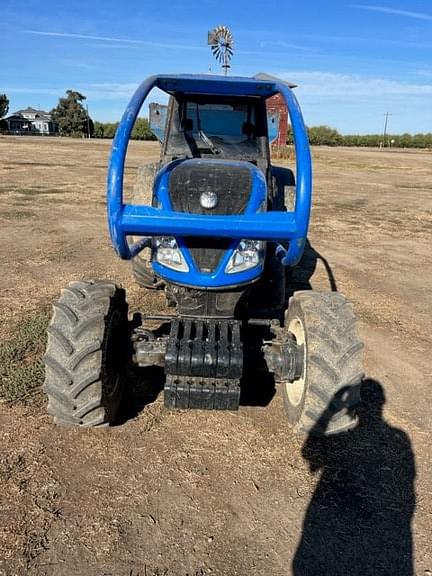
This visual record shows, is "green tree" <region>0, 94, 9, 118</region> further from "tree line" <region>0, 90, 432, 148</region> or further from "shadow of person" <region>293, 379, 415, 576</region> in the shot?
"shadow of person" <region>293, 379, 415, 576</region>

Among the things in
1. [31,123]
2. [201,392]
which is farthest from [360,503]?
[31,123]

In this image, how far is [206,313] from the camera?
3.51 metres

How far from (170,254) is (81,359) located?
33.6 inches

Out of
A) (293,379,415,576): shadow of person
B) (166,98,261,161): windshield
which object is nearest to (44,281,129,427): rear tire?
(293,379,415,576): shadow of person

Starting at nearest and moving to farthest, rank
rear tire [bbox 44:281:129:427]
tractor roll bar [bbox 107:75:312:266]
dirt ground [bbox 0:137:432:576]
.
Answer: dirt ground [bbox 0:137:432:576] → tractor roll bar [bbox 107:75:312:266] → rear tire [bbox 44:281:129:427]

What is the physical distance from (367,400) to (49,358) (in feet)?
7.99

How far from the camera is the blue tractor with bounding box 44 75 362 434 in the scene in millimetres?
2902

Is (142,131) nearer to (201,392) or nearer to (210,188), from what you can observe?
(210,188)

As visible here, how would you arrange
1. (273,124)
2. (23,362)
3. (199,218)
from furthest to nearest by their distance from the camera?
(273,124) → (23,362) → (199,218)

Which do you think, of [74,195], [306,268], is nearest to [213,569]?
[306,268]

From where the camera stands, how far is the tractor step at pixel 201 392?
3.12 m

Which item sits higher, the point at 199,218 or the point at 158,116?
the point at 158,116

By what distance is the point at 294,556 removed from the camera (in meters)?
2.60

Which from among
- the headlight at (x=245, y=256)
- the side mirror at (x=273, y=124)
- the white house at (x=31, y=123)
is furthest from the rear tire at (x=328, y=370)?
the white house at (x=31, y=123)
